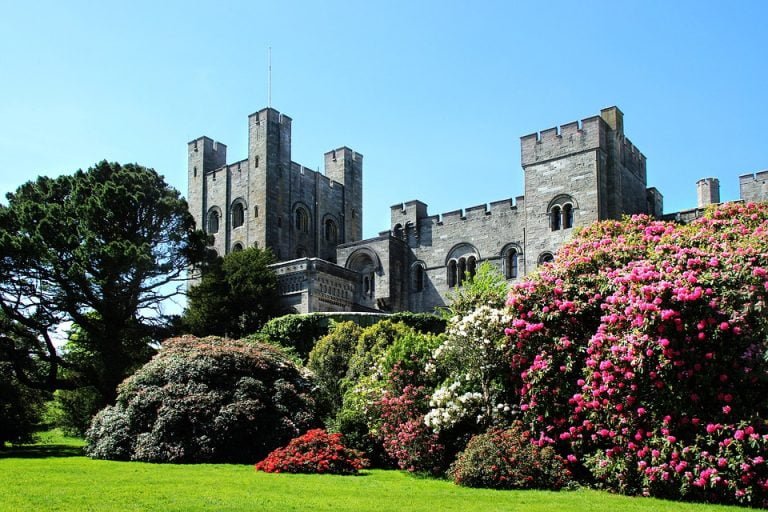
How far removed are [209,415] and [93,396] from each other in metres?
11.9

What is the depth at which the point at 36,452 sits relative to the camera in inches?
754

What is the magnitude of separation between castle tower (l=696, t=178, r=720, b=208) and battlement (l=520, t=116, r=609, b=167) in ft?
31.4

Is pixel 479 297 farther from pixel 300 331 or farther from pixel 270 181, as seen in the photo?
pixel 270 181

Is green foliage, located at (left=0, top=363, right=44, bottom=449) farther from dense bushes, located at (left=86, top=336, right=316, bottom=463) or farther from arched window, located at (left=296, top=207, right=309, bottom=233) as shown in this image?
arched window, located at (left=296, top=207, right=309, bottom=233)

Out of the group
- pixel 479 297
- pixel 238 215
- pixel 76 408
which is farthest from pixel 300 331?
pixel 238 215

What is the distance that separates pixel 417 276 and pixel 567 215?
9.44 meters

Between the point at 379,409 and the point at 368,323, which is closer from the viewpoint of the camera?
the point at 379,409

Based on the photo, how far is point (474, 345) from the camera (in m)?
13.7

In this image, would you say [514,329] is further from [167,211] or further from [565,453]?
[167,211]

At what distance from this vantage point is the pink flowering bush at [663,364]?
10.4 metres

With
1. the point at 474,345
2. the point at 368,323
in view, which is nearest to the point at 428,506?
the point at 474,345

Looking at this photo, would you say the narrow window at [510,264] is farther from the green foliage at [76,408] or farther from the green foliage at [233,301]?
the green foliage at [76,408]

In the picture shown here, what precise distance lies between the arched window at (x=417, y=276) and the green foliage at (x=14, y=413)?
23.1 meters

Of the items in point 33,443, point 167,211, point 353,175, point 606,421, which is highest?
point 353,175
